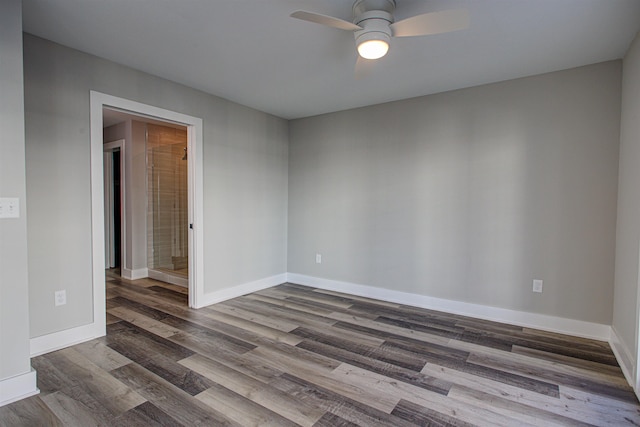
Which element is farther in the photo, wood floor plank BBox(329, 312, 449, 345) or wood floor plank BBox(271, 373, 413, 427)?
wood floor plank BBox(329, 312, 449, 345)

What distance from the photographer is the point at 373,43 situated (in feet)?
6.25

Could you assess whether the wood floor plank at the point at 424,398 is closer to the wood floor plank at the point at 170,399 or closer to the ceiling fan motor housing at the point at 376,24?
the wood floor plank at the point at 170,399

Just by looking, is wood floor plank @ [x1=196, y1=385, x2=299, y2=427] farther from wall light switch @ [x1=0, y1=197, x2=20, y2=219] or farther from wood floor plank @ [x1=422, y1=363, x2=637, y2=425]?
wall light switch @ [x1=0, y1=197, x2=20, y2=219]

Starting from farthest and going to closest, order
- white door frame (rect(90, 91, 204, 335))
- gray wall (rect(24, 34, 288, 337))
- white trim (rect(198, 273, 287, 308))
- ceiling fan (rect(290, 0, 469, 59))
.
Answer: white trim (rect(198, 273, 287, 308)) < white door frame (rect(90, 91, 204, 335)) < gray wall (rect(24, 34, 288, 337)) < ceiling fan (rect(290, 0, 469, 59))

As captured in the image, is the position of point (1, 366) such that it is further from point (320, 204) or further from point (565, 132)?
point (565, 132)

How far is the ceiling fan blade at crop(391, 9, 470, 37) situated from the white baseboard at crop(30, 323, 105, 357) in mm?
3264

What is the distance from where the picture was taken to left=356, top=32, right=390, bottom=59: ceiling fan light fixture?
1.89 meters

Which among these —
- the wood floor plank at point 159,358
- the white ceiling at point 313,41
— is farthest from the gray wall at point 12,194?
the wood floor plank at point 159,358

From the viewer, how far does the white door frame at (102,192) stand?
2689 mm

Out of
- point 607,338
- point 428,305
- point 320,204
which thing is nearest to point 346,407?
point 428,305

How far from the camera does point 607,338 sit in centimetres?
271

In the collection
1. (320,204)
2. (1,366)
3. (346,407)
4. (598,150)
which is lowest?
(346,407)

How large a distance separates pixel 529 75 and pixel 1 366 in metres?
4.53

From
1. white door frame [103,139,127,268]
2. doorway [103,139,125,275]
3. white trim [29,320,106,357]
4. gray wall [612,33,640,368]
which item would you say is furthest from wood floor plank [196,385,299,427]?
doorway [103,139,125,275]
